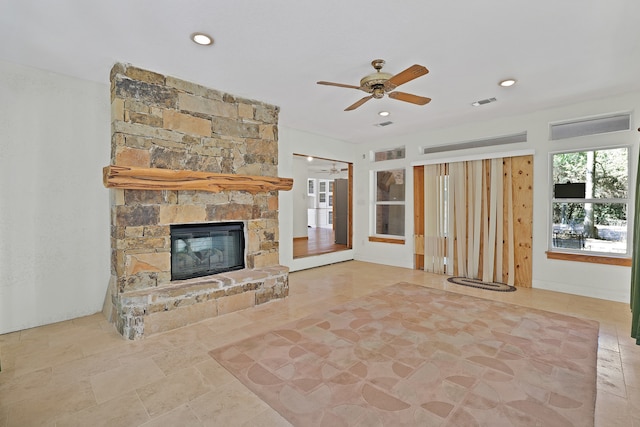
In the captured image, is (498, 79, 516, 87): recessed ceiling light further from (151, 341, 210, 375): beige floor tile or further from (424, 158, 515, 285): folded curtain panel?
(151, 341, 210, 375): beige floor tile

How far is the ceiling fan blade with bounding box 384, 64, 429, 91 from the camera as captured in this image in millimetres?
2471

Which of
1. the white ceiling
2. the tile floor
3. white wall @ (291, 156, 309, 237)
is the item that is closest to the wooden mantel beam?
the white ceiling

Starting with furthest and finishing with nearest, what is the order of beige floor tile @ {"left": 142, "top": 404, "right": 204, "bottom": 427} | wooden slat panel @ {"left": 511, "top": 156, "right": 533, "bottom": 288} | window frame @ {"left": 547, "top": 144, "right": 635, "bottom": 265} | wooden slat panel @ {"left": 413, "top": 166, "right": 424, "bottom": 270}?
wooden slat panel @ {"left": 413, "top": 166, "right": 424, "bottom": 270}, wooden slat panel @ {"left": 511, "top": 156, "right": 533, "bottom": 288}, window frame @ {"left": 547, "top": 144, "right": 635, "bottom": 265}, beige floor tile @ {"left": 142, "top": 404, "right": 204, "bottom": 427}

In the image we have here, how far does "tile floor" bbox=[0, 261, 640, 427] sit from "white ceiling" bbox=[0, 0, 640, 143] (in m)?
2.64

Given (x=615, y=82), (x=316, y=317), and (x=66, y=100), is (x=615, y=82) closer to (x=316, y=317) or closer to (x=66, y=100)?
(x=316, y=317)

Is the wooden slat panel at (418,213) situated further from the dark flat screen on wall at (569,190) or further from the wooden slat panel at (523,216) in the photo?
→ the dark flat screen on wall at (569,190)

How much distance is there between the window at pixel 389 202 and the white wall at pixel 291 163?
3.66 feet

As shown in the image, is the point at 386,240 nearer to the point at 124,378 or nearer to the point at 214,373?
the point at 214,373

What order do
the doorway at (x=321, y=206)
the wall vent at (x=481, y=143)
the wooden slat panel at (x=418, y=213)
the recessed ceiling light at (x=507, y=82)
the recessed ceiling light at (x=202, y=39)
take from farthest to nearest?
the doorway at (x=321, y=206)
the wooden slat panel at (x=418, y=213)
the wall vent at (x=481, y=143)
the recessed ceiling light at (x=507, y=82)
the recessed ceiling light at (x=202, y=39)

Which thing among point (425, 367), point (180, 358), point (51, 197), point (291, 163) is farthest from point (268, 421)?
point (291, 163)

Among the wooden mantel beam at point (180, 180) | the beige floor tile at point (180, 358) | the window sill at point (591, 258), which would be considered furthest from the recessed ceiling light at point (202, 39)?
the window sill at point (591, 258)

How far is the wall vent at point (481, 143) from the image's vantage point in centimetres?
467

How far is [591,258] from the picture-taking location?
407cm

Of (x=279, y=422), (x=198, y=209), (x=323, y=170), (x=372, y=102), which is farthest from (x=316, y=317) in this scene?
(x=323, y=170)
